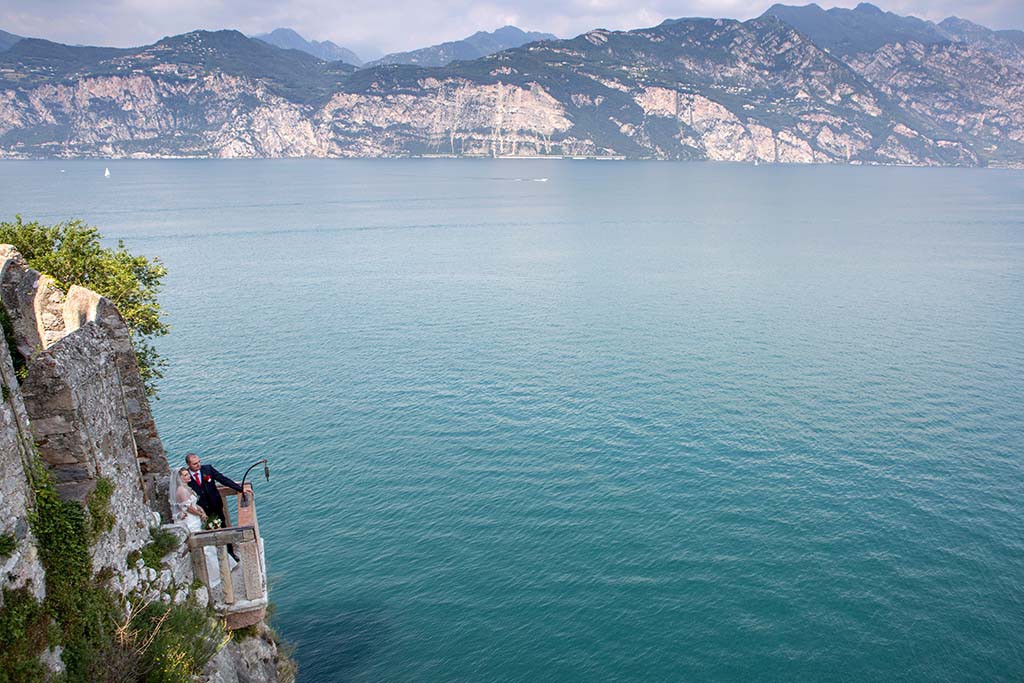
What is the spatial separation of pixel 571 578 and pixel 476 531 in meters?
6.58

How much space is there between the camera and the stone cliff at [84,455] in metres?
13.2

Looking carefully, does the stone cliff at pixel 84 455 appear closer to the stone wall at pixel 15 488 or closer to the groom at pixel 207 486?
the stone wall at pixel 15 488

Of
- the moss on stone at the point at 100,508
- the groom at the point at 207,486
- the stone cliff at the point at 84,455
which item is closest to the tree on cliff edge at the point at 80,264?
the groom at the point at 207,486

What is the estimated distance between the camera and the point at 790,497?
43438 mm

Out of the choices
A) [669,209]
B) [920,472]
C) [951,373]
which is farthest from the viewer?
[669,209]

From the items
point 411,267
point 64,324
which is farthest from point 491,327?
point 64,324

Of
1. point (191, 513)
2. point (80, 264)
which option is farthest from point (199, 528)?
point (80, 264)

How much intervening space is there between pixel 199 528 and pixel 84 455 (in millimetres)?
6501

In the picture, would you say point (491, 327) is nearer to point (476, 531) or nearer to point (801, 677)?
point (476, 531)

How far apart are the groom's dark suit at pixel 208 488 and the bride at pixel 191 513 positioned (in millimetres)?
847

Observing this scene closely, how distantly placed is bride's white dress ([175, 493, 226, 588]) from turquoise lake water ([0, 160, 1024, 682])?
11.6m

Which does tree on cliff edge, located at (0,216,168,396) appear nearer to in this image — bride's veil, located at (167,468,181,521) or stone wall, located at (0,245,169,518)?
stone wall, located at (0,245,169,518)

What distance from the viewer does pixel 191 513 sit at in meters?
20.4

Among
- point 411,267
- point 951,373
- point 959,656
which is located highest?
point 411,267
